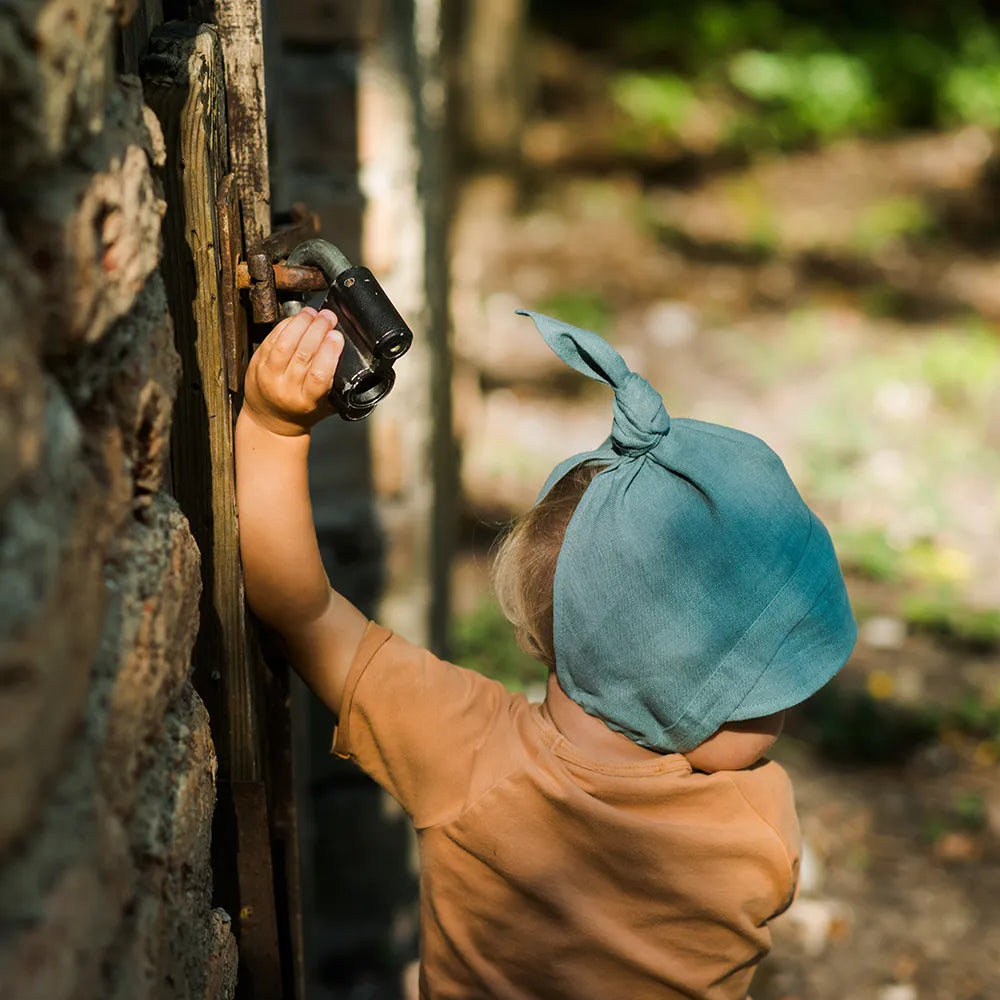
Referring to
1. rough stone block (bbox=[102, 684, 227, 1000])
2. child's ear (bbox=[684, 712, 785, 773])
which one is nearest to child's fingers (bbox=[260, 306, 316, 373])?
rough stone block (bbox=[102, 684, 227, 1000])

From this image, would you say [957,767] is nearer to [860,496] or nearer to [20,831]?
[860,496]

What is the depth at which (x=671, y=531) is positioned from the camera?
1509 millimetres

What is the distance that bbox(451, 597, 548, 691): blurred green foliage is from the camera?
4212mm

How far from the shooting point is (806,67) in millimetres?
10680

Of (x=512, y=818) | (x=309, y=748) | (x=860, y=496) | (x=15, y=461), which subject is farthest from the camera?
(x=860, y=496)

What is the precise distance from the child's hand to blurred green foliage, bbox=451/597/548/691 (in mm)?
2754

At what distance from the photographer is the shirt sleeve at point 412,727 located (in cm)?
163

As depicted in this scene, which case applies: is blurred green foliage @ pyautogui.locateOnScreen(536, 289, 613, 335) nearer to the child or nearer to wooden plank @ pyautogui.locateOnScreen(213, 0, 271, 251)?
the child

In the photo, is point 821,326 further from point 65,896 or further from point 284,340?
point 65,896

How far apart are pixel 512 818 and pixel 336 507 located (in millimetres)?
1273

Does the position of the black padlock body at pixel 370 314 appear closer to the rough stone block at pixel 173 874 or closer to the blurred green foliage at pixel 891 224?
the rough stone block at pixel 173 874

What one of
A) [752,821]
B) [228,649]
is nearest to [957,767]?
[752,821]

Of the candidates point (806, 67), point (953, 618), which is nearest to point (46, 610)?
point (953, 618)

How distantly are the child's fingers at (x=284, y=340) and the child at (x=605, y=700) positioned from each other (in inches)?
0.8
